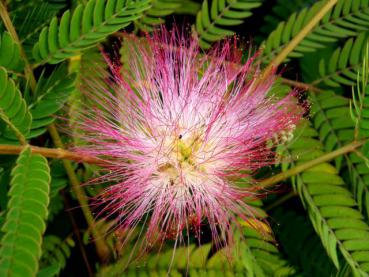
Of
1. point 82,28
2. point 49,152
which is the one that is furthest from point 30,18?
point 49,152

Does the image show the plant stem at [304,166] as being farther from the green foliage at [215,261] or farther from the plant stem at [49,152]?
the plant stem at [49,152]

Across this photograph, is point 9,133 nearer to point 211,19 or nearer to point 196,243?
point 196,243

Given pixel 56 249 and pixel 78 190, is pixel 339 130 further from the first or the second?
pixel 56 249

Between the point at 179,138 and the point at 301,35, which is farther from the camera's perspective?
the point at 301,35

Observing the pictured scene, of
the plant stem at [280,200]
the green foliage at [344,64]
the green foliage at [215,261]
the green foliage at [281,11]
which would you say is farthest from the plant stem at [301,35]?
the green foliage at [215,261]

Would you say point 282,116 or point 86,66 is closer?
point 282,116

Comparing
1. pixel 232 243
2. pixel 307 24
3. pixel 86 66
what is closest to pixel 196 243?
pixel 232 243

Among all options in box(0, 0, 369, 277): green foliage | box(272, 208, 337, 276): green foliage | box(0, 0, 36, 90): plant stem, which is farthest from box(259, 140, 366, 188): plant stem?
box(0, 0, 36, 90): plant stem
